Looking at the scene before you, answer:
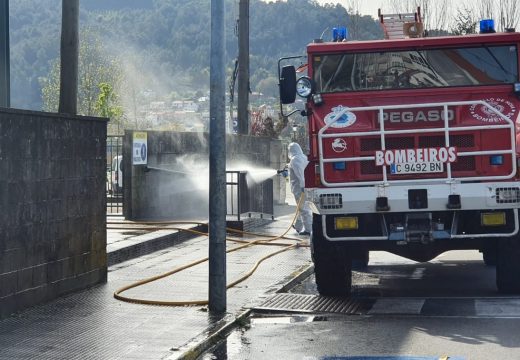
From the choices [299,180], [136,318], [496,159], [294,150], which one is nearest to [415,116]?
[496,159]

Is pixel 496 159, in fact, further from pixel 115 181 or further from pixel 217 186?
pixel 115 181

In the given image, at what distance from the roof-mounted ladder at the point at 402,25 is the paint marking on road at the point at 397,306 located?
3905 millimetres

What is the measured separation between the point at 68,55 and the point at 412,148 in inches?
266

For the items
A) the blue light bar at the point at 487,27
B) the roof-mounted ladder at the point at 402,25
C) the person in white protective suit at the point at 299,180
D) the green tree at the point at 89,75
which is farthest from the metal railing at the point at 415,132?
the green tree at the point at 89,75

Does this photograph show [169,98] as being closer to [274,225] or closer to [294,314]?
[274,225]

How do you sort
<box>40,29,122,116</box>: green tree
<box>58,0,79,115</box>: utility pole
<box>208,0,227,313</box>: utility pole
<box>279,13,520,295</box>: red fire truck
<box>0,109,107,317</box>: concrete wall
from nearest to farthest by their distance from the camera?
<box>0,109,107,317</box>: concrete wall, <box>208,0,227,313</box>: utility pole, <box>279,13,520,295</box>: red fire truck, <box>58,0,79,115</box>: utility pole, <box>40,29,122,116</box>: green tree

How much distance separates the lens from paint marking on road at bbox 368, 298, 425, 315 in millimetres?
11453

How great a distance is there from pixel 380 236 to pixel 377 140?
112cm

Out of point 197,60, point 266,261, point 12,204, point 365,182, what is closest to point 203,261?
point 266,261

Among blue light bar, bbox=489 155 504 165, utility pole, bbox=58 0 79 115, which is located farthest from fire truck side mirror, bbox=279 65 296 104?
utility pole, bbox=58 0 79 115

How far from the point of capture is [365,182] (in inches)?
480

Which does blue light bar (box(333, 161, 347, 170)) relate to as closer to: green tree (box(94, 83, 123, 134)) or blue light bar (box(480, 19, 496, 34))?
blue light bar (box(480, 19, 496, 34))

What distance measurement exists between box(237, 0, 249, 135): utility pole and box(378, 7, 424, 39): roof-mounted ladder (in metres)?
15.6

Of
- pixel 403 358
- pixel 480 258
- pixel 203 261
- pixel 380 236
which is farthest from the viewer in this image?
pixel 480 258
